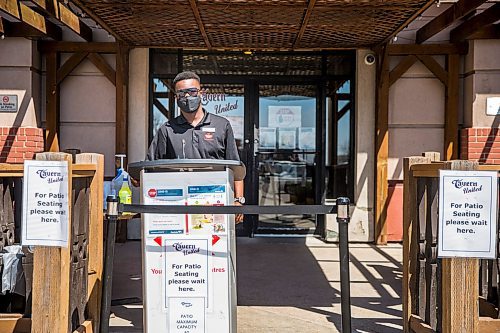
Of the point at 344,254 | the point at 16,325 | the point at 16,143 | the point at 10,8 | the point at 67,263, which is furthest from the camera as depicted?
the point at 16,143

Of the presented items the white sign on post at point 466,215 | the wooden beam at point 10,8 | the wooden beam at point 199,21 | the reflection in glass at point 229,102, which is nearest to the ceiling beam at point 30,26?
the wooden beam at point 10,8

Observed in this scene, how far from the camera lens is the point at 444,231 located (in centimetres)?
305

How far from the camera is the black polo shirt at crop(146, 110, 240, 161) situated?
147 inches

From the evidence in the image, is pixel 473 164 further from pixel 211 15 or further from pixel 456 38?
pixel 456 38

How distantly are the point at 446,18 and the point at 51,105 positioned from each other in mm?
5029

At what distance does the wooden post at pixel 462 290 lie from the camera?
307 cm

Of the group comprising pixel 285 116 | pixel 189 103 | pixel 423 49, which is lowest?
pixel 189 103

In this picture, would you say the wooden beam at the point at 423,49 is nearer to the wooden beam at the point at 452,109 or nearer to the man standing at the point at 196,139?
the wooden beam at the point at 452,109

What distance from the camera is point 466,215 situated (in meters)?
3.04

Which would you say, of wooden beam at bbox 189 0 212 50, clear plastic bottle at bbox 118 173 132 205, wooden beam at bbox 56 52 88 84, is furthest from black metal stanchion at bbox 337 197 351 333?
wooden beam at bbox 56 52 88 84

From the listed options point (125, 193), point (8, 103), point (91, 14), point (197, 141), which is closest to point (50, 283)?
point (197, 141)

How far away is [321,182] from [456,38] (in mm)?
2590

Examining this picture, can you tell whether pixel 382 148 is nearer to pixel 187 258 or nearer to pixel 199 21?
pixel 199 21

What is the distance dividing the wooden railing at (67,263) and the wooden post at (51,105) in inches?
A: 148
